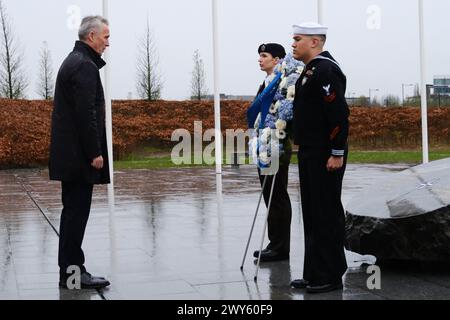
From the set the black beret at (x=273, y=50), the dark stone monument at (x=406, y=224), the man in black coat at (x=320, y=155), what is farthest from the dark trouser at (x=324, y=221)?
the black beret at (x=273, y=50)

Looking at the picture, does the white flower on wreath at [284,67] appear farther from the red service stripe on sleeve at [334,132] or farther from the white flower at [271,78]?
the red service stripe on sleeve at [334,132]

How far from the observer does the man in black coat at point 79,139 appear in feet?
17.9

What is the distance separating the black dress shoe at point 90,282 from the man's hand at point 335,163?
2.01 m

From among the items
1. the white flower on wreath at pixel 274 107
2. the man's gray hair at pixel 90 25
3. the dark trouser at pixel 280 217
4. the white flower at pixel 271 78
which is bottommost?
the dark trouser at pixel 280 217

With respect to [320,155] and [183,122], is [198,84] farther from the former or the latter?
[320,155]

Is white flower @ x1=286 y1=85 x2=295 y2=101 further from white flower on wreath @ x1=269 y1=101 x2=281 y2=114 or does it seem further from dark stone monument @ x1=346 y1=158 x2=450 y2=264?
dark stone monument @ x1=346 y1=158 x2=450 y2=264

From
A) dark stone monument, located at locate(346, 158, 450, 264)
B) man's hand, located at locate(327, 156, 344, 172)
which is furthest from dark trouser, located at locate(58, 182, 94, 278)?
dark stone monument, located at locate(346, 158, 450, 264)

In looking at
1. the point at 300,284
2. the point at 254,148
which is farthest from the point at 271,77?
the point at 300,284

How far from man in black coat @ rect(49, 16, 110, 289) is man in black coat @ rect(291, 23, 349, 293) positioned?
5.27 feet

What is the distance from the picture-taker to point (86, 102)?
17.8 feet

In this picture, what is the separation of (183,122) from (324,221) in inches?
1200

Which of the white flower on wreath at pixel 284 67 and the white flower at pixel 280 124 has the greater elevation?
the white flower on wreath at pixel 284 67

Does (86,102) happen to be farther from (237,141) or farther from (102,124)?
(237,141)
